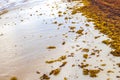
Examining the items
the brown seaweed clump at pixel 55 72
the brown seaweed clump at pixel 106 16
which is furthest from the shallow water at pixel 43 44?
the brown seaweed clump at pixel 106 16

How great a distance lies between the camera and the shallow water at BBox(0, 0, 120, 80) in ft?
34.7

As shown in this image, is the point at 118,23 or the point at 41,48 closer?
the point at 41,48

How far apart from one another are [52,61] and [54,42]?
2141mm

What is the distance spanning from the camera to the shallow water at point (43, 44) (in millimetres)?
10562

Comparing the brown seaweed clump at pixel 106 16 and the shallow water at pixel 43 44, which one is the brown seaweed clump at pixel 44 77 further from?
the brown seaweed clump at pixel 106 16

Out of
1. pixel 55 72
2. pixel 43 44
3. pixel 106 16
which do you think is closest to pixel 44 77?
pixel 55 72

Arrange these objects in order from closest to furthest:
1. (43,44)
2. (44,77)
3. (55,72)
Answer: (44,77) < (55,72) < (43,44)

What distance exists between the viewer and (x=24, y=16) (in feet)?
60.7

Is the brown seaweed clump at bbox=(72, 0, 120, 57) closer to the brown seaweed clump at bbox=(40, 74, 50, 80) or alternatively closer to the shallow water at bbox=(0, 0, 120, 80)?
the shallow water at bbox=(0, 0, 120, 80)

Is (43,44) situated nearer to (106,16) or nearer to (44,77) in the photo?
(44,77)

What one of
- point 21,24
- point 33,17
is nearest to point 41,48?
point 21,24

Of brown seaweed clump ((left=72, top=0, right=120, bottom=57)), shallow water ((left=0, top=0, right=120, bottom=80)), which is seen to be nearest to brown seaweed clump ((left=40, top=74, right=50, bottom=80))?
shallow water ((left=0, top=0, right=120, bottom=80))

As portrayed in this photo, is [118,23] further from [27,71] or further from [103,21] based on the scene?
[27,71]

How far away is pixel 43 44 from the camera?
516 inches
